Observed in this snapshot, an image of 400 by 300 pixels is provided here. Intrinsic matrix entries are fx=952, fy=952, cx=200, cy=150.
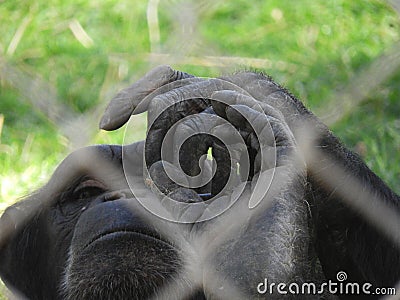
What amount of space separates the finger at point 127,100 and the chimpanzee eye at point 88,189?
0.99 ft

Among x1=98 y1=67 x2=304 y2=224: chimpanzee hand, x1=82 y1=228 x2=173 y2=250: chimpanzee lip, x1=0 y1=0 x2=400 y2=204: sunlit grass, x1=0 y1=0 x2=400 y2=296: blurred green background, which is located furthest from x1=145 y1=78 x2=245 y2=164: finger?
x1=0 y1=0 x2=400 y2=204: sunlit grass

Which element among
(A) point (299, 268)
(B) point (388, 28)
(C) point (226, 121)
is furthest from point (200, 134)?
(B) point (388, 28)

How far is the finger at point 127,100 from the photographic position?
6.01 ft

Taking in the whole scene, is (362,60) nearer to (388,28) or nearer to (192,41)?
(388,28)

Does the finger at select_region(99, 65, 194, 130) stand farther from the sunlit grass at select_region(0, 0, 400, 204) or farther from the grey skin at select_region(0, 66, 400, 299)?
the sunlit grass at select_region(0, 0, 400, 204)

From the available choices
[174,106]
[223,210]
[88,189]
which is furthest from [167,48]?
[223,210]

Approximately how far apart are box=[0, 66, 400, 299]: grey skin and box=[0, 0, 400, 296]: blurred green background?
3.59 ft

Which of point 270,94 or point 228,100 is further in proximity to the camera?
point 270,94

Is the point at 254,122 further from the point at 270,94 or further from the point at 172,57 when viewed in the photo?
the point at 172,57

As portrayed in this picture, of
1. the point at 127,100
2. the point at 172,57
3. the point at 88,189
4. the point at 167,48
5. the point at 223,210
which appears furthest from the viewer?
the point at 167,48

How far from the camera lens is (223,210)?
1741 millimetres

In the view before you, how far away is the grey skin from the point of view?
67.6 inches

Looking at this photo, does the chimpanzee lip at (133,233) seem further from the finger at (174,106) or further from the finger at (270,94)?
the finger at (270,94)

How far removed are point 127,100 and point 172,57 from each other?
5.55 feet
